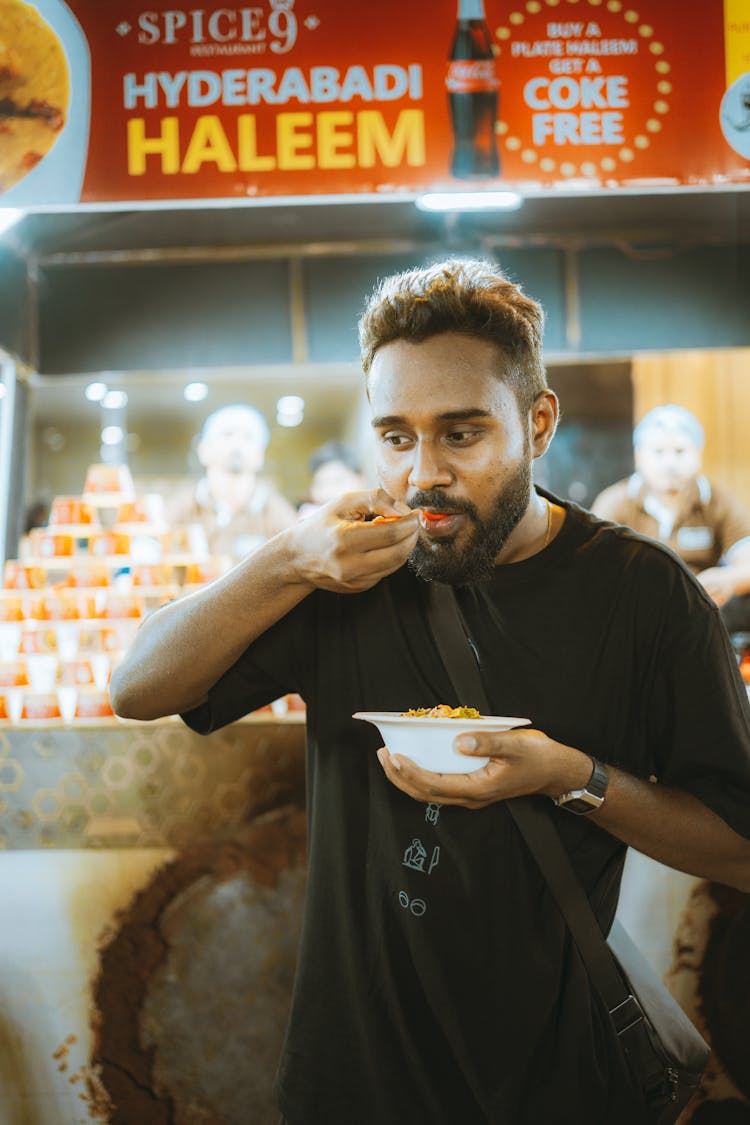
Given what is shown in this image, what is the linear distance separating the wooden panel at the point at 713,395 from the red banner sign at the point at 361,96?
3.00 m

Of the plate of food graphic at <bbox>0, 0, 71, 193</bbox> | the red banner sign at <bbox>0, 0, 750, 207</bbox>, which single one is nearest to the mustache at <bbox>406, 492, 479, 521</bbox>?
the red banner sign at <bbox>0, 0, 750, 207</bbox>

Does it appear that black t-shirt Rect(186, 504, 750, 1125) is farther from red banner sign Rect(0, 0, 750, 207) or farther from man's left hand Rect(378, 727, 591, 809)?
red banner sign Rect(0, 0, 750, 207)

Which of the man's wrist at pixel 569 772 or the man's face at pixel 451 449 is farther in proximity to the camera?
the man's face at pixel 451 449

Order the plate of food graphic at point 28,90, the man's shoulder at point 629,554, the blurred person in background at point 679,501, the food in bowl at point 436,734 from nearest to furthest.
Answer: the food in bowl at point 436,734 < the man's shoulder at point 629,554 < the plate of food graphic at point 28,90 < the blurred person in background at point 679,501

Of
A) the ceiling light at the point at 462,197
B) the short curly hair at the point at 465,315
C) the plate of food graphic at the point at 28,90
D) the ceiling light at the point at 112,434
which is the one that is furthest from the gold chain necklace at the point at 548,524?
the ceiling light at the point at 112,434

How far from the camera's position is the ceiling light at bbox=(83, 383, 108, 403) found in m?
5.25

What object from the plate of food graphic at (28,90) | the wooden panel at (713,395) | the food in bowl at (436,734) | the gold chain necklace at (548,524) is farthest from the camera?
the wooden panel at (713,395)

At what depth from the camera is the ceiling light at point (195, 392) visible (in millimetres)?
5289

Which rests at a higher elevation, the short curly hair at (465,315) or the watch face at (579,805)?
the short curly hair at (465,315)

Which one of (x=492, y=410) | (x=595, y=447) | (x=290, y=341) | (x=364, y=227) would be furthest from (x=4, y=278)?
(x=492, y=410)

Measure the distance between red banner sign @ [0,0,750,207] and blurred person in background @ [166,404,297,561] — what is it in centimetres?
297

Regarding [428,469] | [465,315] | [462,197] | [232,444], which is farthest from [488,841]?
[232,444]

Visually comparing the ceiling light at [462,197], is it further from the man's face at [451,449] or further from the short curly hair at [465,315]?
the man's face at [451,449]

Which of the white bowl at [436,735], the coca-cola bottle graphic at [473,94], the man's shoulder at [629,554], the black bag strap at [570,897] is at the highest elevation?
the coca-cola bottle graphic at [473,94]
